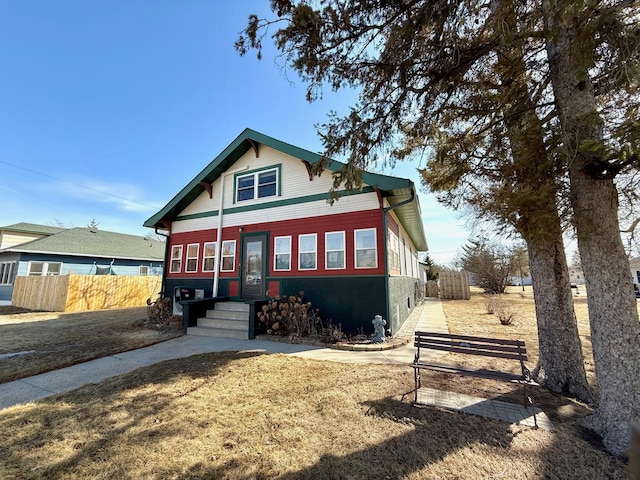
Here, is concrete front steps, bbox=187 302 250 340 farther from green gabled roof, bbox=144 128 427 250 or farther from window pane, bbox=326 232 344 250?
green gabled roof, bbox=144 128 427 250

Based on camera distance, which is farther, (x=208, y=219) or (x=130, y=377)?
(x=208, y=219)

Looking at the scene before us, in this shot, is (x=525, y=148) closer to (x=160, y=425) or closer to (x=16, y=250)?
(x=160, y=425)

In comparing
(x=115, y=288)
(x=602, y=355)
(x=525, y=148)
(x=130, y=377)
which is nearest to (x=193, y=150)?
(x=115, y=288)

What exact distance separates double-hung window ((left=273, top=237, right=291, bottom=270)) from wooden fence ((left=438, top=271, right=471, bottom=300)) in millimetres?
14628

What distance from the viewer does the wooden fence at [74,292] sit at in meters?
14.0

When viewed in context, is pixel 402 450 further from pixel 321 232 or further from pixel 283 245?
pixel 283 245

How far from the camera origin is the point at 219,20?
5.74 metres

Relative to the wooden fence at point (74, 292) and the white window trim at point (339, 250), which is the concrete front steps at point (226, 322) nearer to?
the white window trim at point (339, 250)

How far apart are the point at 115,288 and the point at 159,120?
31.7ft

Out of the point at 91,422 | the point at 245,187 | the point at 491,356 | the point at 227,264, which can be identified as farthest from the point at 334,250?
the point at 91,422

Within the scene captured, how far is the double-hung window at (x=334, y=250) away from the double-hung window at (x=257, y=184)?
8.80 ft

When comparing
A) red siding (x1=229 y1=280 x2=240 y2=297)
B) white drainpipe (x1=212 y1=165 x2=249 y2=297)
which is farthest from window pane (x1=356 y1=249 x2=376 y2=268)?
white drainpipe (x1=212 y1=165 x2=249 y2=297)

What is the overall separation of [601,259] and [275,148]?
8.26 meters

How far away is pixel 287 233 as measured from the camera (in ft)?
29.6
